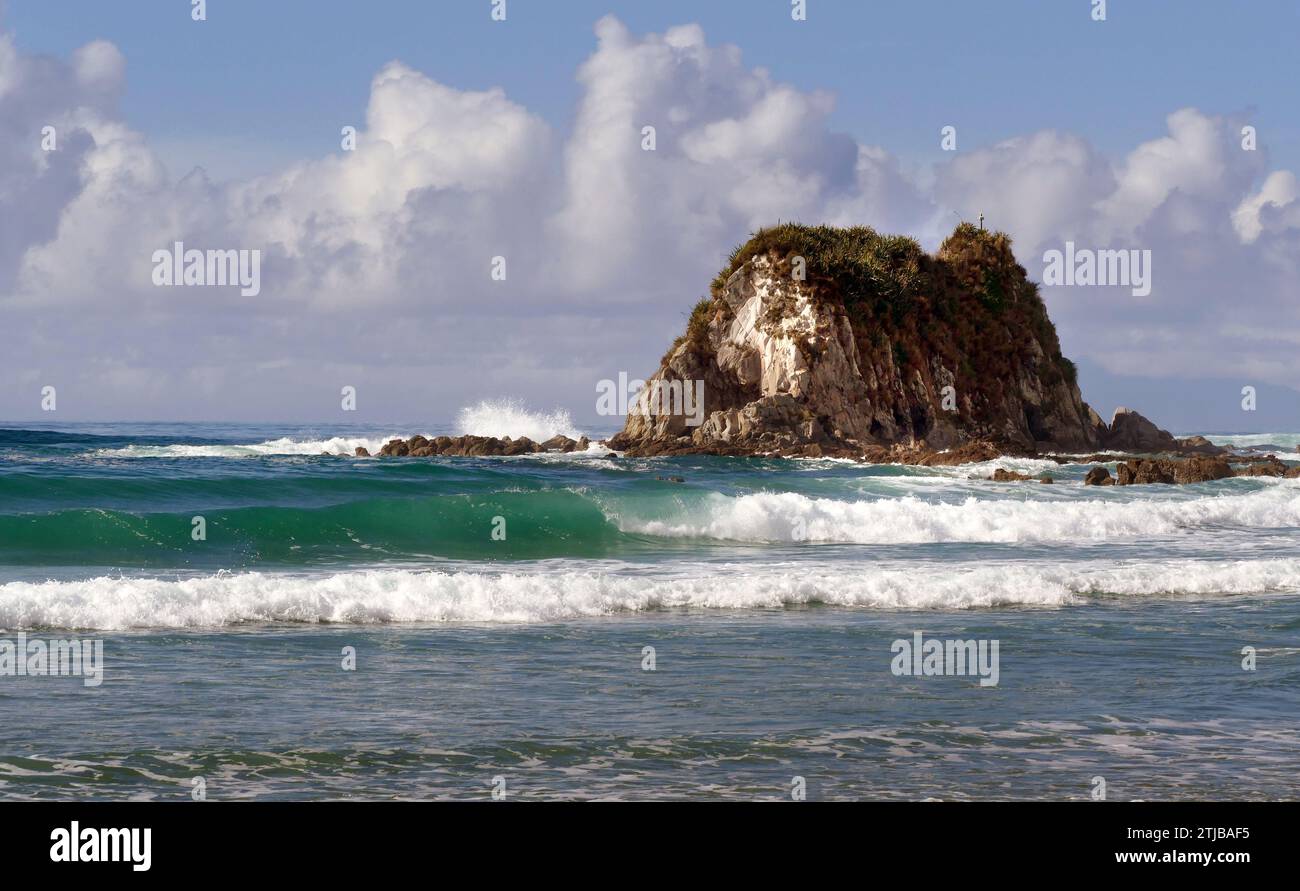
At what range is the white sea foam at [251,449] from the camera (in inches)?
1904

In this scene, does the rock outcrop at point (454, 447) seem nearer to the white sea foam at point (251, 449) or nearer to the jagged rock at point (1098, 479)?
the white sea foam at point (251, 449)

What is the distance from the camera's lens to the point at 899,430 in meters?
57.5

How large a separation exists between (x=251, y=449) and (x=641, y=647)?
4381cm

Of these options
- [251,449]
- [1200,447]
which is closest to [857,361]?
[1200,447]

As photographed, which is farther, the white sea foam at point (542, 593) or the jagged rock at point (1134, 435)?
the jagged rock at point (1134, 435)

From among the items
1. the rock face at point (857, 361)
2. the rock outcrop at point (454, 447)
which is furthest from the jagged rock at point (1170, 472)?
the rock outcrop at point (454, 447)

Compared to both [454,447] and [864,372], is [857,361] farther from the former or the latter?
[454,447]

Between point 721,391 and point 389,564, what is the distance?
37765 mm

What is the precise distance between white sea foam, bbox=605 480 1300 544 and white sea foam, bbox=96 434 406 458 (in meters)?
26.3

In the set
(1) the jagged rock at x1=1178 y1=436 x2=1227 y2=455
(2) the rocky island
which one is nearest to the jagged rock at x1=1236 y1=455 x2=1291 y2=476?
(2) the rocky island

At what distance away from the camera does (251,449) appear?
53656 millimetres

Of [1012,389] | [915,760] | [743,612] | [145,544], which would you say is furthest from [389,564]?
[1012,389]

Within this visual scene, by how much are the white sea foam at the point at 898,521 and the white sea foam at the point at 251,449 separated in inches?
1037
